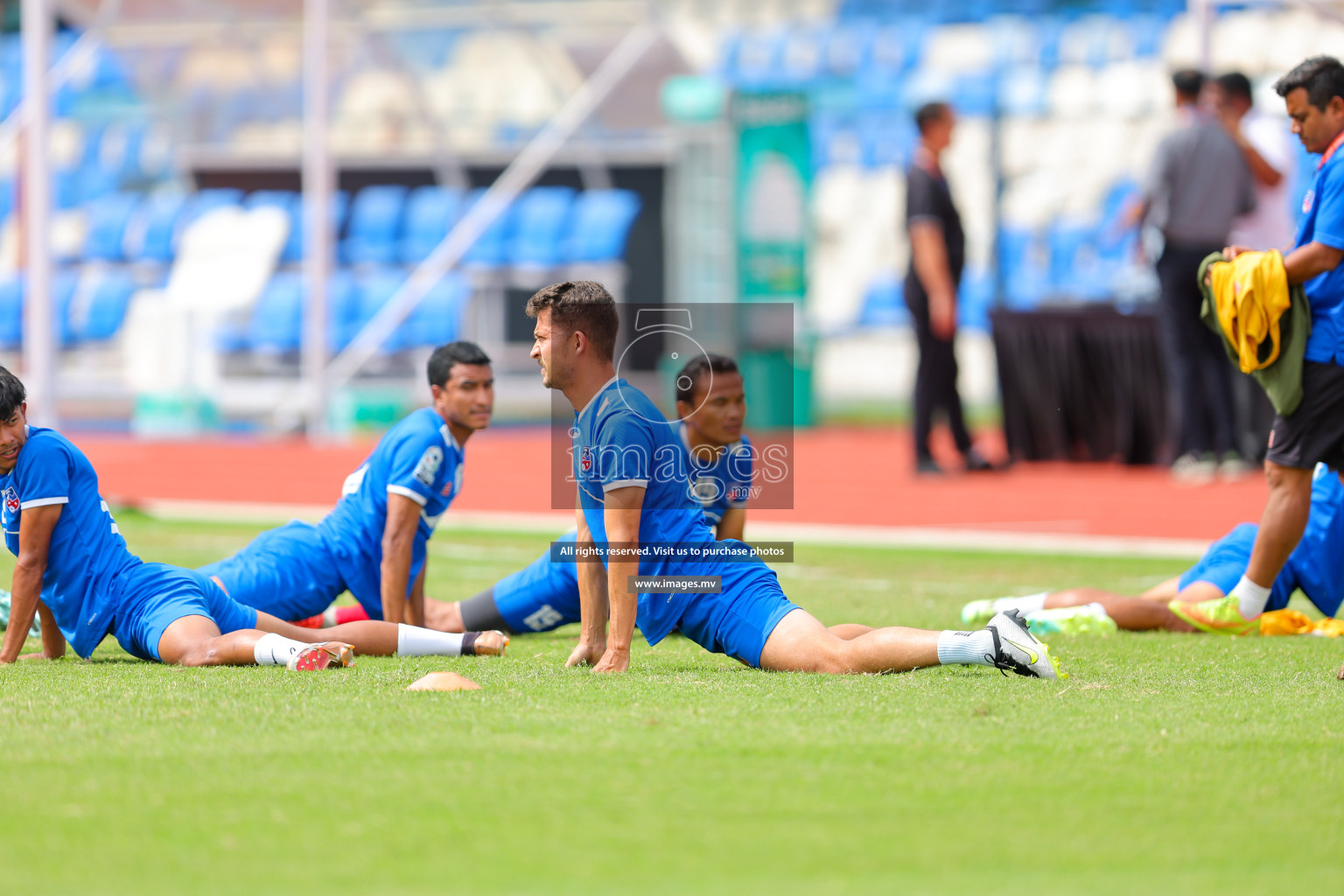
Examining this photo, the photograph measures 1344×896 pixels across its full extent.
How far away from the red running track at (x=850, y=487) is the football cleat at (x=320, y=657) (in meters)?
5.98

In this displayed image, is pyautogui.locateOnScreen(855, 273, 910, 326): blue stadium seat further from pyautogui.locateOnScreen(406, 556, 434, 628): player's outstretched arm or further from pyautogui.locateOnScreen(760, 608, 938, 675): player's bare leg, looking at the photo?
pyautogui.locateOnScreen(760, 608, 938, 675): player's bare leg

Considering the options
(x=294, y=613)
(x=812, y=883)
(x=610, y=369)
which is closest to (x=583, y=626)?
(x=610, y=369)

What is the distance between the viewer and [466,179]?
21312 millimetres

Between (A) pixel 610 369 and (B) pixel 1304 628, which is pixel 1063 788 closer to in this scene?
(A) pixel 610 369

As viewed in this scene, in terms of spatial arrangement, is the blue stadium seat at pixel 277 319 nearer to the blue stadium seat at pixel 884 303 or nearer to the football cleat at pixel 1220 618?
the blue stadium seat at pixel 884 303

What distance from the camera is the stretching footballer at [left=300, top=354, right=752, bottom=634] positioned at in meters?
6.17

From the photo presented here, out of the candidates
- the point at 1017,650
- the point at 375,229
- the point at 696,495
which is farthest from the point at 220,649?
the point at 375,229

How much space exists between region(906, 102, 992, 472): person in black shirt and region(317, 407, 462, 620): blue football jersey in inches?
266

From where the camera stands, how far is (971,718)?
427cm

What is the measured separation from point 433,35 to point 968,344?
8.19 meters

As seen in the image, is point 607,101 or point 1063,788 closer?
point 1063,788

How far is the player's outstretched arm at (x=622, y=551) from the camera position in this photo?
16.4 feet

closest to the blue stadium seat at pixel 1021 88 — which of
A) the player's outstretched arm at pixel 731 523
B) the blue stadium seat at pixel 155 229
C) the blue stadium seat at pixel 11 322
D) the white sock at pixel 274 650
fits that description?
the blue stadium seat at pixel 155 229

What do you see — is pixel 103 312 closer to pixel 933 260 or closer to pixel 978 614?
pixel 933 260
